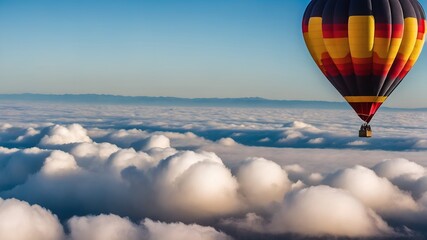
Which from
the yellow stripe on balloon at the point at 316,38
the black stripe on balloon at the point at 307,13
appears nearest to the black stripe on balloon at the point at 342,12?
the yellow stripe on balloon at the point at 316,38

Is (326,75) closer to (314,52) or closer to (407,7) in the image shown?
(314,52)

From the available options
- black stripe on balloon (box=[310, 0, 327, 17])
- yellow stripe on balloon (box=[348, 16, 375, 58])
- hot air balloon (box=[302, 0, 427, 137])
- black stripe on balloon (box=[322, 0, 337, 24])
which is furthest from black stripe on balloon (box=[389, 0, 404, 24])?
black stripe on balloon (box=[310, 0, 327, 17])

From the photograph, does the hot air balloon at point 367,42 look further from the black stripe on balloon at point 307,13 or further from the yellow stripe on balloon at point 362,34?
the black stripe on balloon at point 307,13

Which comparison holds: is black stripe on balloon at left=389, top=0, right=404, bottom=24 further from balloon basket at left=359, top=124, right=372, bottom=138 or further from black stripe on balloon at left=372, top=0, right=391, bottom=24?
balloon basket at left=359, top=124, right=372, bottom=138

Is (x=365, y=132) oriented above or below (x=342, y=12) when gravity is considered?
below

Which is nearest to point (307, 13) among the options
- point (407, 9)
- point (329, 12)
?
point (329, 12)

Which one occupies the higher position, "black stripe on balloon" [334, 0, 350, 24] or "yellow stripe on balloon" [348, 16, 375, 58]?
"black stripe on balloon" [334, 0, 350, 24]

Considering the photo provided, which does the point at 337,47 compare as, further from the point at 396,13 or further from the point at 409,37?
the point at 409,37

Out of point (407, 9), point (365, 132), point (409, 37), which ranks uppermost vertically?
point (407, 9)
